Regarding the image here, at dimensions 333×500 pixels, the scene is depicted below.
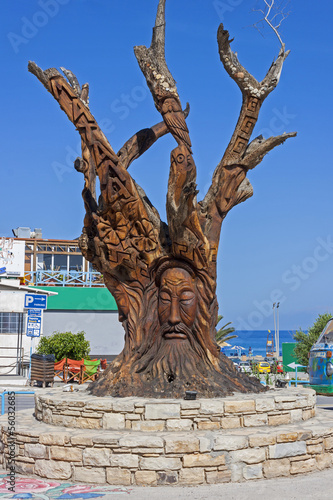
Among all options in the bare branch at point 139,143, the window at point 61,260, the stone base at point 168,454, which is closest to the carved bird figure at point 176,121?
the bare branch at point 139,143

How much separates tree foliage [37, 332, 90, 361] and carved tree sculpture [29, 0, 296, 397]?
14157 millimetres

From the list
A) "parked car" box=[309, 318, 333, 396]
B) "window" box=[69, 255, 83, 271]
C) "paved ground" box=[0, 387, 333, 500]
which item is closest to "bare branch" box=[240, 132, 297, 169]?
"paved ground" box=[0, 387, 333, 500]

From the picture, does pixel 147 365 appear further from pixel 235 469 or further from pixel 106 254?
pixel 235 469

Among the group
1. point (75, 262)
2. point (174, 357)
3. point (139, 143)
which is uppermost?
point (75, 262)

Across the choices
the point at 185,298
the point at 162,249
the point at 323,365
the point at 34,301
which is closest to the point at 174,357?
the point at 185,298

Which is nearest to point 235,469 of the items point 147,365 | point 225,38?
point 147,365

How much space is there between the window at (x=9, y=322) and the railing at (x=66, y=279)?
6.91 m

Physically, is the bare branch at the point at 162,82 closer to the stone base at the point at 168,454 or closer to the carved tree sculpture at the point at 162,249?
the carved tree sculpture at the point at 162,249

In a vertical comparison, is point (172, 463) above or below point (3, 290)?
below

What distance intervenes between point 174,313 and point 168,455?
2991 millimetres

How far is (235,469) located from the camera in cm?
798

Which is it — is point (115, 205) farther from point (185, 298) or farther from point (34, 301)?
point (34, 301)

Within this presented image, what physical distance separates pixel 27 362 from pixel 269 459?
784 inches

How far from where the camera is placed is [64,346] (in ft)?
81.2
